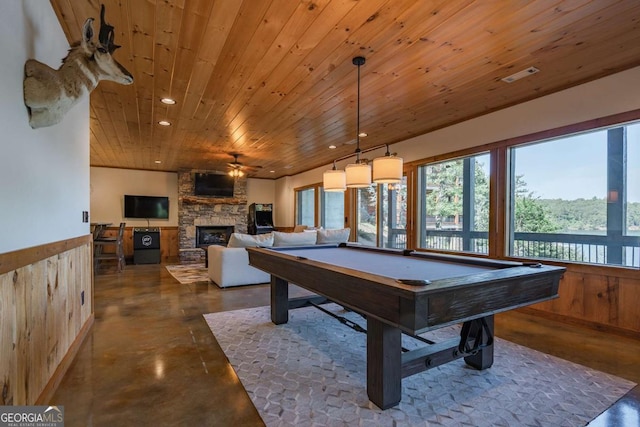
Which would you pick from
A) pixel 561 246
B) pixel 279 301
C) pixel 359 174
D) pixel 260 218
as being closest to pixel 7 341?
pixel 279 301

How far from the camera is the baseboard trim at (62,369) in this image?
1894 mm

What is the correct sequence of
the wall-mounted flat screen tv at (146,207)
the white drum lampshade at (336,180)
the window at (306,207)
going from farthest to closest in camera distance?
1. the window at (306,207)
2. the wall-mounted flat screen tv at (146,207)
3. the white drum lampshade at (336,180)

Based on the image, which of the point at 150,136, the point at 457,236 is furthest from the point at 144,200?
the point at 457,236

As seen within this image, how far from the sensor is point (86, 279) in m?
3.10

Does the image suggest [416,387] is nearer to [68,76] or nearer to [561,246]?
[561,246]

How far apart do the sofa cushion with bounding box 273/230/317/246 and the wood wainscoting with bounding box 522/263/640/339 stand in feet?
10.7

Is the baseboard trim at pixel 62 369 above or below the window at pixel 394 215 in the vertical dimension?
below

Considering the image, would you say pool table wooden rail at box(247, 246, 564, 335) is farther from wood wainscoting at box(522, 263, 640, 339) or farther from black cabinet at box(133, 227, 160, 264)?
black cabinet at box(133, 227, 160, 264)

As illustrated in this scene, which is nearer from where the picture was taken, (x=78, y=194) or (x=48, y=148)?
(x=48, y=148)

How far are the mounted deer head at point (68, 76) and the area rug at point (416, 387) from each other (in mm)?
2087

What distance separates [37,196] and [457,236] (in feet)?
16.0

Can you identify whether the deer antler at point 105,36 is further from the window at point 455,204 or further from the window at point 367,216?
the window at point 367,216

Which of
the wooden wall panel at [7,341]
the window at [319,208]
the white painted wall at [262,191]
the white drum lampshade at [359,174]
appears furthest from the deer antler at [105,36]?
the white painted wall at [262,191]

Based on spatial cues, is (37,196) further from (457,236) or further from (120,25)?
(457,236)
